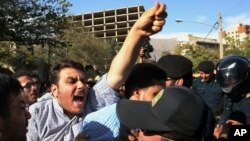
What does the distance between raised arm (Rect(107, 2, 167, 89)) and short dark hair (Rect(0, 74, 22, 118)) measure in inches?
23.5

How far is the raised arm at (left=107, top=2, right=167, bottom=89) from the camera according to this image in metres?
2.49

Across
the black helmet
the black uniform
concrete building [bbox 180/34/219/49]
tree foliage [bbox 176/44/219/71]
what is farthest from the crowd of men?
concrete building [bbox 180/34/219/49]

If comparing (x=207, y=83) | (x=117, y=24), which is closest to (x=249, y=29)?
(x=117, y=24)

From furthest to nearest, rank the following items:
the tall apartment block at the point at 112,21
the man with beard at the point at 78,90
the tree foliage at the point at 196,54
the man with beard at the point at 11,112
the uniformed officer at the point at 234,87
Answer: the tall apartment block at the point at 112,21 < the tree foliage at the point at 196,54 < the uniformed officer at the point at 234,87 < the man with beard at the point at 78,90 < the man with beard at the point at 11,112

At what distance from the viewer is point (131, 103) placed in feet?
6.99

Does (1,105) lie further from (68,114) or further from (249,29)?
(249,29)

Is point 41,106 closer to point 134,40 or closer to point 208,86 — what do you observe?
point 134,40

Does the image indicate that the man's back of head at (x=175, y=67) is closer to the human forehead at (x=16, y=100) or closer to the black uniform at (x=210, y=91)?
the human forehead at (x=16, y=100)

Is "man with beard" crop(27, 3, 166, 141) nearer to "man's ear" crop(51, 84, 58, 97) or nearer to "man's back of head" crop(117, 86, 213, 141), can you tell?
"man's ear" crop(51, 84, 58, 97)

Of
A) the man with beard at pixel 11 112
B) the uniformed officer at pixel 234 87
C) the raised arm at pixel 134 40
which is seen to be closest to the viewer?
the man with beard at pixel 11 112

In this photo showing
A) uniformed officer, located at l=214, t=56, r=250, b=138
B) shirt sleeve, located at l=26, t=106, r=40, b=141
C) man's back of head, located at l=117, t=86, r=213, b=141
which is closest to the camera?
man's back of head, located at l=117, t=86, r=213, b=141

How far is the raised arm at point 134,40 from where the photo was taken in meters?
2.49

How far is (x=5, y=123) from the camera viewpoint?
233 centimetres

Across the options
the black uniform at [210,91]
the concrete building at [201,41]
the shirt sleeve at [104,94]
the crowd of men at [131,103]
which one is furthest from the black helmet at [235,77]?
the concrete building at [201,41]
